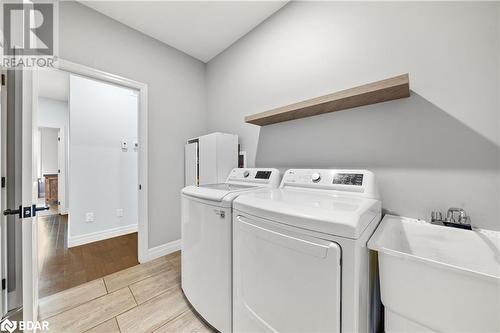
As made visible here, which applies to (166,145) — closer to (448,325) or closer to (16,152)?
(16,152)

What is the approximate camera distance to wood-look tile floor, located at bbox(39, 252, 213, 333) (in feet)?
4.17

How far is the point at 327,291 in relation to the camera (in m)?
0.73

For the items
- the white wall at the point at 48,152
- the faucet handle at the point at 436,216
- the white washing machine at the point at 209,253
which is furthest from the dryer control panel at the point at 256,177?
the white wall at the point at 48,152

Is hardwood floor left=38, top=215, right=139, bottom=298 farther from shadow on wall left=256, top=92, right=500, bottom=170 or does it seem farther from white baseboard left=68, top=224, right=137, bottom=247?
shadow on wall left=256, top=92, right=500, bottom=170

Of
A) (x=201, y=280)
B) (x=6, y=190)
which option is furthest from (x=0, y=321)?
(x=201, y=280)

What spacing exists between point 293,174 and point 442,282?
104 centimetres

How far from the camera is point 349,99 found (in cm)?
126

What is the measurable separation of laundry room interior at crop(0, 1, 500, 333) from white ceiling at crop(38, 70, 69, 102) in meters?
2.19

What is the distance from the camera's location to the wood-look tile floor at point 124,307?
127 centimetres

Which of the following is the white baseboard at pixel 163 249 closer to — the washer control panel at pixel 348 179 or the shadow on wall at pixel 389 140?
the shadow on wall at pixel 389 140

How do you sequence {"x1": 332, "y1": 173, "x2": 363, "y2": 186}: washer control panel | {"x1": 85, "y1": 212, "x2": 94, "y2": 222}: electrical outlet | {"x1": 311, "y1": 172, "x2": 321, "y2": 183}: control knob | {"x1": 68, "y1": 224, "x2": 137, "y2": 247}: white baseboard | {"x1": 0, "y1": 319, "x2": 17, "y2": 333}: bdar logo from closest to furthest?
1. {"x1": 0, "y1": 319, "x2": 17, "y2": 333}: bdar logo
2. {"x1": 332, "y1": 173, "x2": 363, "y2": 186}: washer control panel
3. {"x1": 311, "y1": 172, "x2": 321, "y2": 183}: control knob
4. {"x1": 68, "y1": 224, "x2": 137, "y2": 247}: white baseboard
5. {"x1": 85, "y1": 212, "x2": 94, "y2": 222}: electrical outlet

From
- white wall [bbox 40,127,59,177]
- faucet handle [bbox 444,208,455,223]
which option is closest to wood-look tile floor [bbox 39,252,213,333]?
faucet handle [bbox 444,208,455,223]

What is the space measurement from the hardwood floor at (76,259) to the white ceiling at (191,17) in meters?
2.60

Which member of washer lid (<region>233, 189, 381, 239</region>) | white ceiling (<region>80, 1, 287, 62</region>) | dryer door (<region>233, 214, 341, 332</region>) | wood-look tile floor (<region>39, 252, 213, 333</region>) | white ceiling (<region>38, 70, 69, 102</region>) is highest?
white ceiling (<region>38, 70, 69, 102</region>)
